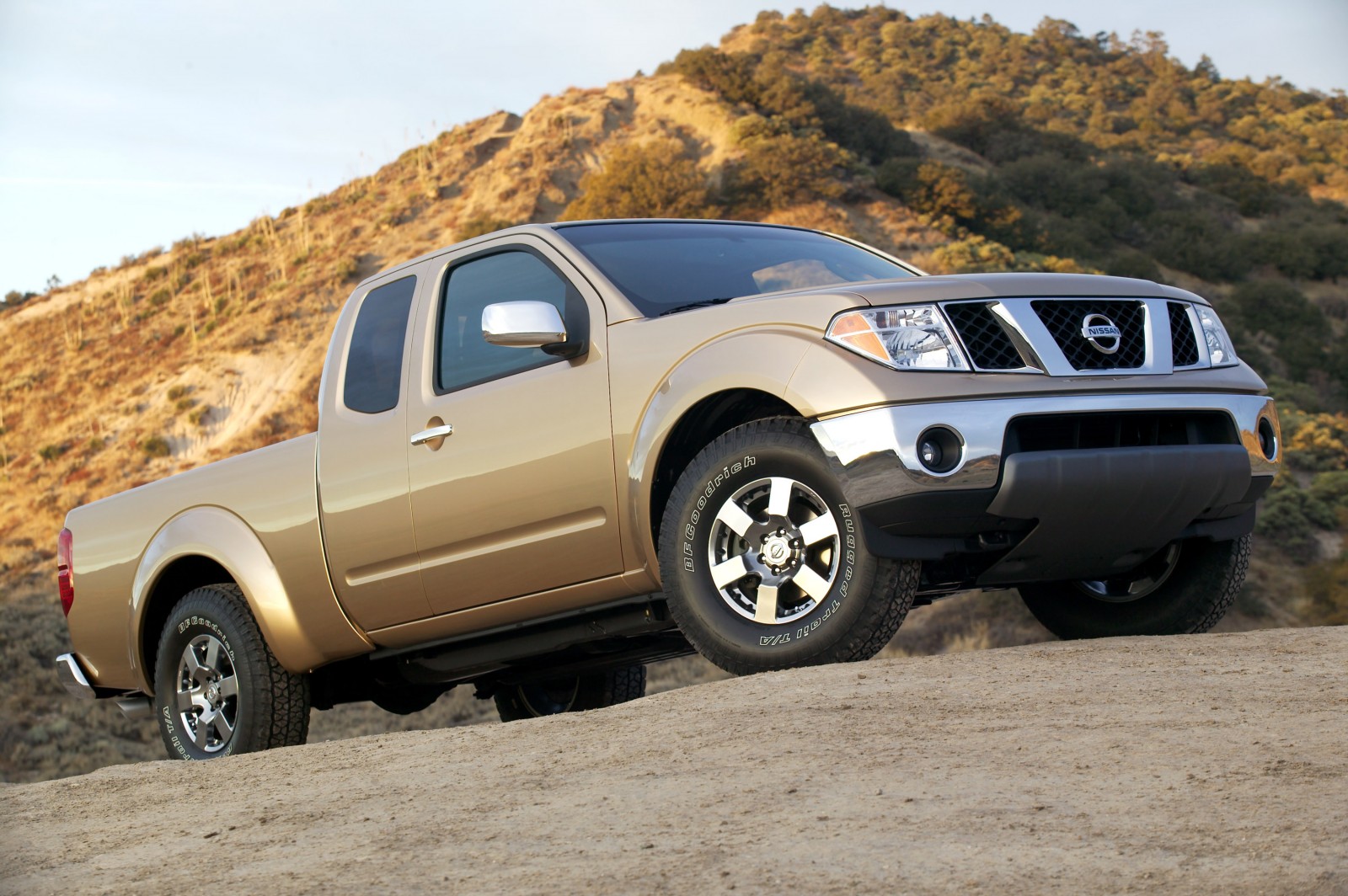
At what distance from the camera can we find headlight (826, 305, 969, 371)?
442 centimetres

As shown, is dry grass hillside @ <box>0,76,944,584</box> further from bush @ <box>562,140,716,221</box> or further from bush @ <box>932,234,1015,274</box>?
bush @ <box>562,140,716,221</box>

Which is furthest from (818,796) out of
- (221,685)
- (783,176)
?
(783,176)

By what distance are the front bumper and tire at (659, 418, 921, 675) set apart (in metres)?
0.12

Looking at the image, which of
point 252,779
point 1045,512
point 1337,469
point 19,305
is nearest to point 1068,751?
point 1045,512

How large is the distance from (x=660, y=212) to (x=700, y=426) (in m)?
29.7

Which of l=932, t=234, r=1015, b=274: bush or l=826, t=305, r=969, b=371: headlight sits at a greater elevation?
l=932, t=234, r=1015, b=274: bush

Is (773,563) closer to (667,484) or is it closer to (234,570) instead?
(667,484)

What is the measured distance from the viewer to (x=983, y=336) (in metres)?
4.54

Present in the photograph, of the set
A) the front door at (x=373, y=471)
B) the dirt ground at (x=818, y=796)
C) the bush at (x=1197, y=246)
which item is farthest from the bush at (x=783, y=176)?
the dirt ground at (x=818, y=796)

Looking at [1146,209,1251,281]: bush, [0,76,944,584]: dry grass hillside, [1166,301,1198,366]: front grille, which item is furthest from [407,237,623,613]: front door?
[1146,209,1251,281]: bush

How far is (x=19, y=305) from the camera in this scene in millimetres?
42969

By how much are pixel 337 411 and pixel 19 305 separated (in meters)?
41.7

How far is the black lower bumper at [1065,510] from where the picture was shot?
169 inches

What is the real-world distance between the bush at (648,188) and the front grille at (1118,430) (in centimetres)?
2838
